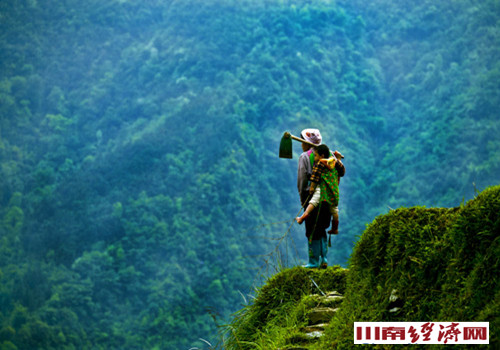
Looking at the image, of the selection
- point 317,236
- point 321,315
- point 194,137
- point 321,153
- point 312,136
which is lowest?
point 321,315

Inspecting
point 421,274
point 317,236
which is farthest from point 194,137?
point 421,274

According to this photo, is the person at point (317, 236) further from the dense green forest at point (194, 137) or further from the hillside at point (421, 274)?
the dense green forest at point (194, 137)

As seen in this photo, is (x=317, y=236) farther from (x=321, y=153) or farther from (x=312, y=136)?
(x=312, y=136)

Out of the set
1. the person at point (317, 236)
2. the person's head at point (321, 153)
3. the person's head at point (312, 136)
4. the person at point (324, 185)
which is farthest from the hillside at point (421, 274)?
the person's head at point (312, 136)

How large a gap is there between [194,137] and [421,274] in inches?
2525

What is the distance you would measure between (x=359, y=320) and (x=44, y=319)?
51344mm

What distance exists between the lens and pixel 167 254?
182 ft

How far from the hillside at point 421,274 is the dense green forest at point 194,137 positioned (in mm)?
39623

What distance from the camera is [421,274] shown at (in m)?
3.45

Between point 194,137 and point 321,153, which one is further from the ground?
point 194,137

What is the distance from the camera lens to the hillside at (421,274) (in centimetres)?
297

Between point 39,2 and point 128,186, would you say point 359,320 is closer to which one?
point 128,186

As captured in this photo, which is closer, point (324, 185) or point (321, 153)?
point (324, 185)

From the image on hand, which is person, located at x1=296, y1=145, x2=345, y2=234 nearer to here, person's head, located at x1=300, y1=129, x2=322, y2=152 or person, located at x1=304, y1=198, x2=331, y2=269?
person, located at x1=304, y1=198, x2=331, y2=269
